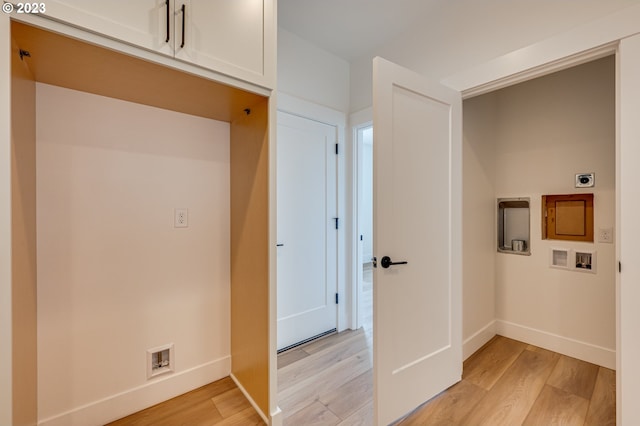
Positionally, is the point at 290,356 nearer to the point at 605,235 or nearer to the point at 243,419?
the point at 243,419

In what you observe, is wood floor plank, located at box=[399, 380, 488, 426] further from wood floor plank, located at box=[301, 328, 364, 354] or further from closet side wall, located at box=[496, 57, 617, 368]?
closet side wall, located at box=[496, 57, 617, 368]

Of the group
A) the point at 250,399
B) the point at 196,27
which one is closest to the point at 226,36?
the point at 196,27

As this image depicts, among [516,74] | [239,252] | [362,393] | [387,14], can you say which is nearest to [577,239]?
[516,74]

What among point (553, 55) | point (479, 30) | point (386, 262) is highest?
point (479, 30)

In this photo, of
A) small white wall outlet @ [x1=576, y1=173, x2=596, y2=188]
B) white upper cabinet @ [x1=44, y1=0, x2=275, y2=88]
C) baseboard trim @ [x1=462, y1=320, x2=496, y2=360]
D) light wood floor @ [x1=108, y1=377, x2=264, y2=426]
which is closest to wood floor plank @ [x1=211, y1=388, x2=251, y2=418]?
light wood floor @ [x1=108, y1=377, x2=264, y2=426]

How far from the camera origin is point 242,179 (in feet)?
6.07

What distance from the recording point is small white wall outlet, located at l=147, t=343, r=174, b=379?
1.75 m

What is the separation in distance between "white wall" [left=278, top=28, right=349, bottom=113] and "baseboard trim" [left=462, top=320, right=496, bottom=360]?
2.29 metres

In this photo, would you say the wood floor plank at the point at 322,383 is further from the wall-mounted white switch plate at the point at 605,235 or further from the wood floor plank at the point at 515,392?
the wall-mounted white switch plate at the point at 605,235

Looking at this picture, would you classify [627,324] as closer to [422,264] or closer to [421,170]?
[422,264]

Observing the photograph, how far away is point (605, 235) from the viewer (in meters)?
2.18

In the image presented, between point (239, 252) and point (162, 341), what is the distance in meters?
0.70

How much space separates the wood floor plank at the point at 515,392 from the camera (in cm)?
166

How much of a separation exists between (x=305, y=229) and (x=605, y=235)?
2297 mm
